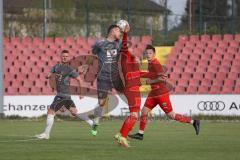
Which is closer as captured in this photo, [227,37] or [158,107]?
[158,107]

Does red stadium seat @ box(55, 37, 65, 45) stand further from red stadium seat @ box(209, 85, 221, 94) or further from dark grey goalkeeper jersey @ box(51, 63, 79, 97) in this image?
dark grey goalkeeper jersey @ box(51, 63, 79, 97)

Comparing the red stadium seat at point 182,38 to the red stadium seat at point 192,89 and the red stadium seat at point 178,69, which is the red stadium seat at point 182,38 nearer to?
the red stadium seat at point 178,69

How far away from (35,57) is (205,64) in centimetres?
759

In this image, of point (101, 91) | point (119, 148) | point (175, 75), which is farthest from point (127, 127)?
point (175, 75)

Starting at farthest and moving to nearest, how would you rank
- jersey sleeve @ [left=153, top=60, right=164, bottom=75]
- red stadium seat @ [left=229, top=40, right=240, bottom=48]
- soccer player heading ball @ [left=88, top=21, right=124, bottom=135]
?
red stadium seat @ [left=229, top=40, right=240, bottom=48], soccer player heading ball @ [left=88, top=21, right=124, bottom=135], jersey sleeve @ [left=153, top=60, right=164, bottom=75]

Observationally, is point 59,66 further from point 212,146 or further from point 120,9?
point 120,9

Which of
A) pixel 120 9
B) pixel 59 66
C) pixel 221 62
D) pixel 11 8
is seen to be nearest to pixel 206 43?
pixel 221 62

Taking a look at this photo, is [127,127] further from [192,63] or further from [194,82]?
[192,63]

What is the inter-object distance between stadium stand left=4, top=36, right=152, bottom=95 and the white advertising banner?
1153 mm

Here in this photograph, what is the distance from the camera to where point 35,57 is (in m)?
34.4

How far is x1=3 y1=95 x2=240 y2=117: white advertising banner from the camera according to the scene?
99.5ft

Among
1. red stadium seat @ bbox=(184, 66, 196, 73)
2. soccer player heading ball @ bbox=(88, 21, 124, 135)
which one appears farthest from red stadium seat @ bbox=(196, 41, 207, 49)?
soccer player heading ball @ bbox=(88, 21, 124, 135)

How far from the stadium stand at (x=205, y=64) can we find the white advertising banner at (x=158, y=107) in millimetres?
725

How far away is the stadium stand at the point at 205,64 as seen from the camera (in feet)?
105
